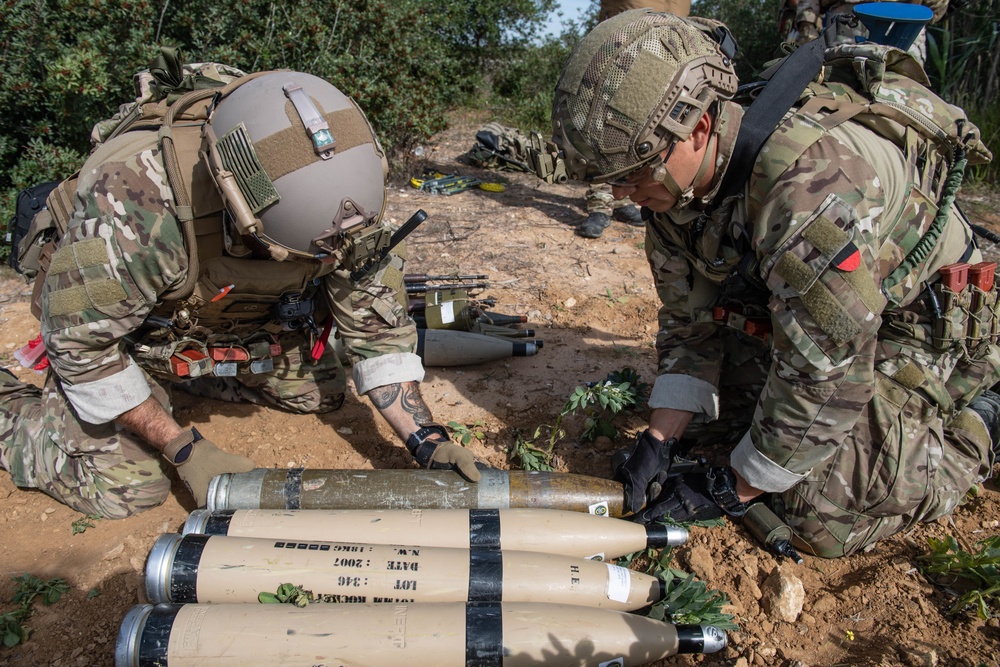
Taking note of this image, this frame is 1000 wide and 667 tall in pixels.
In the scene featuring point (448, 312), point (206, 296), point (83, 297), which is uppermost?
point (83, 297)

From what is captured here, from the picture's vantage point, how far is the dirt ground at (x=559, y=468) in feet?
9.32

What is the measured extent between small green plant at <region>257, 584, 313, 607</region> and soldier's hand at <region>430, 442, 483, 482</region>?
35.4 inches

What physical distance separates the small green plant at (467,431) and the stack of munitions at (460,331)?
679 mm

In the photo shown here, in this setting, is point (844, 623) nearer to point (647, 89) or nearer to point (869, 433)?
point (869, 433)

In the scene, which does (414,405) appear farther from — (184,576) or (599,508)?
(184,576)

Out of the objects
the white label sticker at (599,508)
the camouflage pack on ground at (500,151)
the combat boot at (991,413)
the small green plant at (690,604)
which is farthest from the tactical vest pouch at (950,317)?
the camouflage pack on ground at (500,151)

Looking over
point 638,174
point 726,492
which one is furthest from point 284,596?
point 638,174

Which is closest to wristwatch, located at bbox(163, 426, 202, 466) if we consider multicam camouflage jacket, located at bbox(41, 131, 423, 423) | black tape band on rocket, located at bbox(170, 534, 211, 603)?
multicam camouflage jacket, located at bbox(41, 131, 423, 423)

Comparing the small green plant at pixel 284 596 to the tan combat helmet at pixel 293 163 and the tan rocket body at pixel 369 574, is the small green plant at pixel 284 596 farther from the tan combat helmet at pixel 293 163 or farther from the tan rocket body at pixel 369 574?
the tan combat helmet at pixel 293 163

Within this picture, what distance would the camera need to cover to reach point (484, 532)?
2977 mm

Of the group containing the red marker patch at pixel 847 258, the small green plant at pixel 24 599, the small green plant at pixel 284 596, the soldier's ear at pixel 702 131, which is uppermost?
the soldier's ear at pixel 702 131

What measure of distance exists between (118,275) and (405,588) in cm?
181

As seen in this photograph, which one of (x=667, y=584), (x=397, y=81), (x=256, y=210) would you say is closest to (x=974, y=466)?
(x=667, y=584)

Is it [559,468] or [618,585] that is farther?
[559,468]
